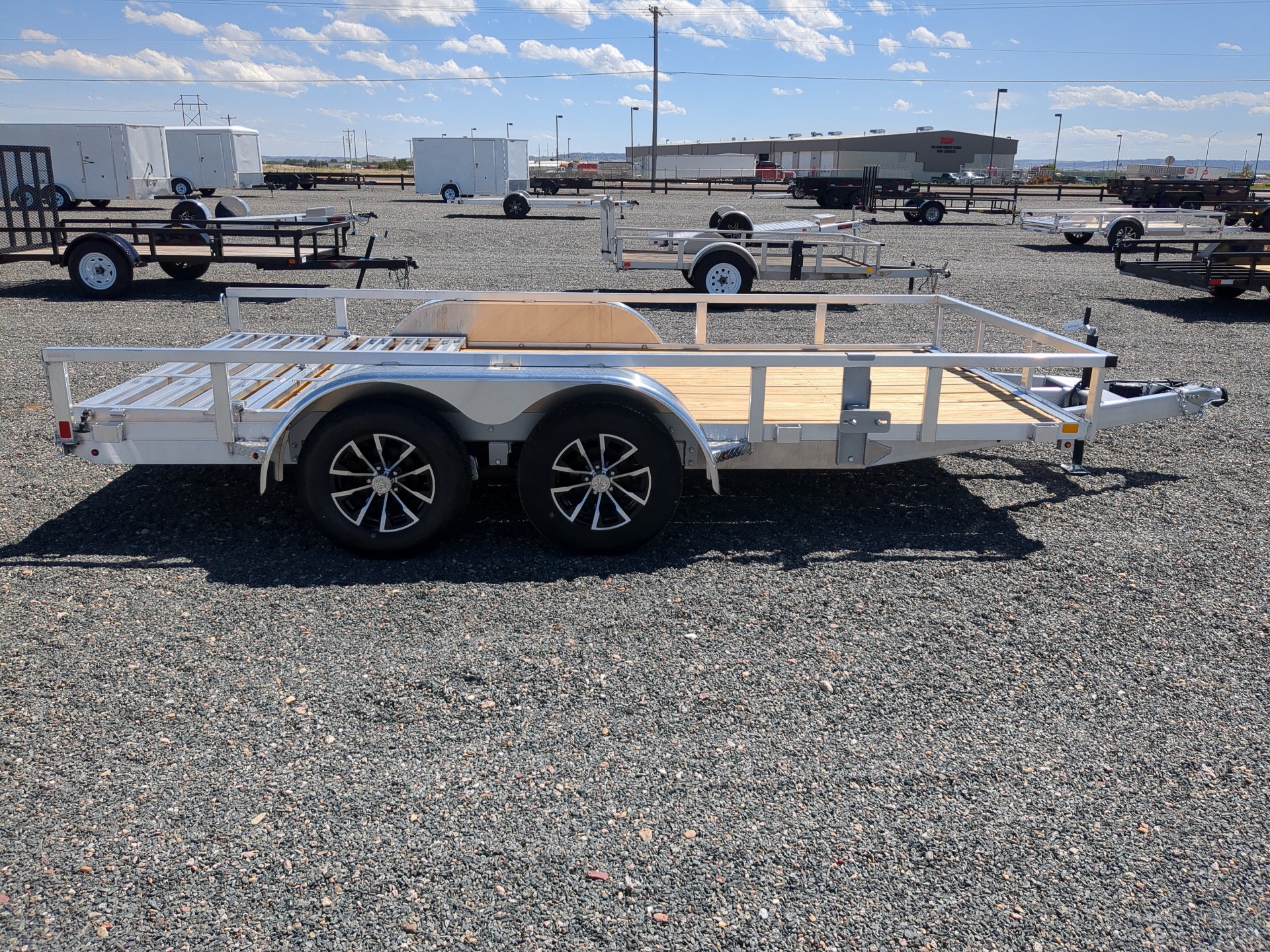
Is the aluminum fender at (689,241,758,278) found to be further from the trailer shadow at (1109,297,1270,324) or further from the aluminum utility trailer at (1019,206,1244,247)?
the aluminum utility trailer at (1019,206,1244,247)

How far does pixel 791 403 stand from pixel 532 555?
1.93 meters

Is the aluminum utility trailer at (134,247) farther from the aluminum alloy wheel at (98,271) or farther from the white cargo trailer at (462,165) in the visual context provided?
the white cargo trailer at (462,165)

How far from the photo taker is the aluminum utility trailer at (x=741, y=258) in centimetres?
1523

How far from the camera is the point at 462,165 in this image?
43438 mm

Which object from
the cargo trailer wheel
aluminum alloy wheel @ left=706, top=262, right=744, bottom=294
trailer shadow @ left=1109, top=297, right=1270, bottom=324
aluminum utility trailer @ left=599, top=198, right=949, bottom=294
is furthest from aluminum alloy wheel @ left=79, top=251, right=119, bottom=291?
the cargo trailer wheel

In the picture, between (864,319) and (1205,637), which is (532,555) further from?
(864,319)

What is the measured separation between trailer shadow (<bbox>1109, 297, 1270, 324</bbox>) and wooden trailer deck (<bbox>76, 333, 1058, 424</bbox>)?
10011 millimetres

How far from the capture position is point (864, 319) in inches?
592

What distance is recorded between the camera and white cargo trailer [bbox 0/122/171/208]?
33.5 metres

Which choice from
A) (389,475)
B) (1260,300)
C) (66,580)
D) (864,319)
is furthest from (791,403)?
(1260,300)

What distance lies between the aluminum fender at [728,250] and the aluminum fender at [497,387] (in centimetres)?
1062

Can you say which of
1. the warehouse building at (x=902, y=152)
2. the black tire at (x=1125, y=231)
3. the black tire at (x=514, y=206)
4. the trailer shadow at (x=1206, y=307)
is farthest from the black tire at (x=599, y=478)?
the warehouse building at (x=902, y=152)

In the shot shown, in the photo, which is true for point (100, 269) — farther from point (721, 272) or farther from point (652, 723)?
point (652, 723)

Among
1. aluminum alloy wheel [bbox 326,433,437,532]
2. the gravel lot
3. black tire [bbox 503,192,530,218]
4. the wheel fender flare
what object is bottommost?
the gravel lot
